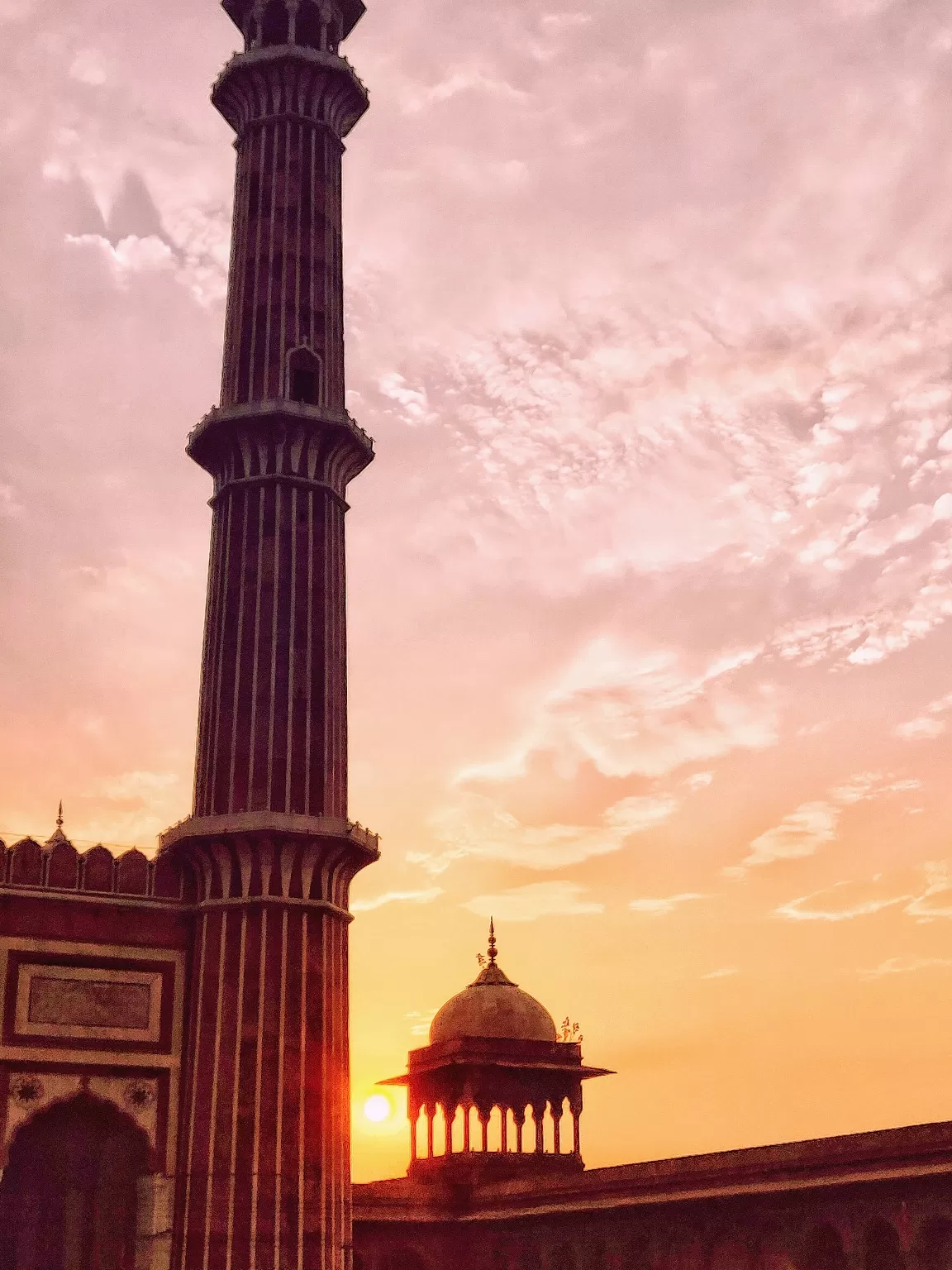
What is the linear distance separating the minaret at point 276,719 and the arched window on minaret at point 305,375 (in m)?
0.05

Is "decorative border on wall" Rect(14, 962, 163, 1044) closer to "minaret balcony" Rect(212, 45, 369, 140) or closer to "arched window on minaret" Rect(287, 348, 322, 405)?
"arched window on minaret" Rect(287, 348, 322, 405)

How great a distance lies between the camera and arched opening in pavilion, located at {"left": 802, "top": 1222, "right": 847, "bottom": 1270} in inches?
1230

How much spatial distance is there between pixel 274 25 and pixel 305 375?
45.2ft

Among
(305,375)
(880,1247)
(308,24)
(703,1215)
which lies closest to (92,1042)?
(703,1215)

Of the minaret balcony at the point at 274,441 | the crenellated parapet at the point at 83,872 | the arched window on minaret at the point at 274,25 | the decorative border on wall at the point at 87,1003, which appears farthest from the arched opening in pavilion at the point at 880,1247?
the arched window on minaret at the point at 274,25

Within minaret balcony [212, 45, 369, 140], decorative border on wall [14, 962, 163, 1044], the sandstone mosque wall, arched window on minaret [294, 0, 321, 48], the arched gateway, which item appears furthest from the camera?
arched window on minaret [294, 0, 321, 48]

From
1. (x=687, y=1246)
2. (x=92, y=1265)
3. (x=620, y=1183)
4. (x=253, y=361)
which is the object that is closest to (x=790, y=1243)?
(x=687, y=1246)

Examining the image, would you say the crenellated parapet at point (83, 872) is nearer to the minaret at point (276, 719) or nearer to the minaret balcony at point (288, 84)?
the minaret at point (276, 719)

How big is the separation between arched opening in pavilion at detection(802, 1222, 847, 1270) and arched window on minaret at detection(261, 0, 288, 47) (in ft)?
131

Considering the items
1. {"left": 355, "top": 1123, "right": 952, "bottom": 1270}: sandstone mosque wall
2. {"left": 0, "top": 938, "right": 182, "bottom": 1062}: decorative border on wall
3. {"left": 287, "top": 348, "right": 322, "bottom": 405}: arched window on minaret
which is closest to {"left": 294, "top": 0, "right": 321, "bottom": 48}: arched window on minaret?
{"left": 287, "top": 348, "right": 322, "bottom": 405}: arched window on minaret

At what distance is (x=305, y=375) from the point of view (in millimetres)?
45156

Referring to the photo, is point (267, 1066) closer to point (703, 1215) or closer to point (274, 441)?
point (703, 1215)

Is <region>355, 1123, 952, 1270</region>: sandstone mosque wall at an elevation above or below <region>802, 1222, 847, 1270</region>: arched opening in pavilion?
above

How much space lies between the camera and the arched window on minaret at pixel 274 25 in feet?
164
